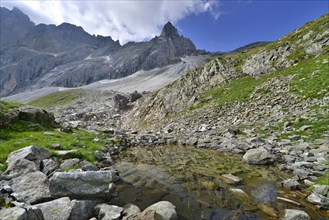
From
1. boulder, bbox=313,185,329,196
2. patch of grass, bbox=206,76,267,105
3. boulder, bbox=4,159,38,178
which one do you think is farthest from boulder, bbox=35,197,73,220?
patch of grass, bbox=206,76,267,105

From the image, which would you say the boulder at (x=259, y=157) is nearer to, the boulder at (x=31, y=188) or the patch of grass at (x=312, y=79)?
the boulder at (x=31, y=188)

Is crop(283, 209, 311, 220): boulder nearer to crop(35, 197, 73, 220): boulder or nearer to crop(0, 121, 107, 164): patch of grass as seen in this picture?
crop(35, 197, 73, 220): boulder

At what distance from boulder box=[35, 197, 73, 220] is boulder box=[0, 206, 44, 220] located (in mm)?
458

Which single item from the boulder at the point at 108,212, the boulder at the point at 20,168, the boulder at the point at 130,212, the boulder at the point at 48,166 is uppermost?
the boulder at the point at 20,168

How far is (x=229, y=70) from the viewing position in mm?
52312

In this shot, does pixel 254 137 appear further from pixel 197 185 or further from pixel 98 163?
pixel 98 163

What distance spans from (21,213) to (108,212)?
2835 millimetres

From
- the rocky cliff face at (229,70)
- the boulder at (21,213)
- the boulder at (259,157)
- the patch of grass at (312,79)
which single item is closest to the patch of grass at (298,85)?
the patch of grass at (312,79)

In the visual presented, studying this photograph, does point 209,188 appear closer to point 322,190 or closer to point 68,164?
point 322,190

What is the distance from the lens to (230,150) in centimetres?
1930

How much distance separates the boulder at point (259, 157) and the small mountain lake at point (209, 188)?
17.6 inches

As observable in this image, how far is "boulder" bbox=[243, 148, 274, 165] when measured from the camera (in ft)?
49.6

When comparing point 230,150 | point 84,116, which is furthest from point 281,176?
point 84,116

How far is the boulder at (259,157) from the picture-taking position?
15123 millimetres
